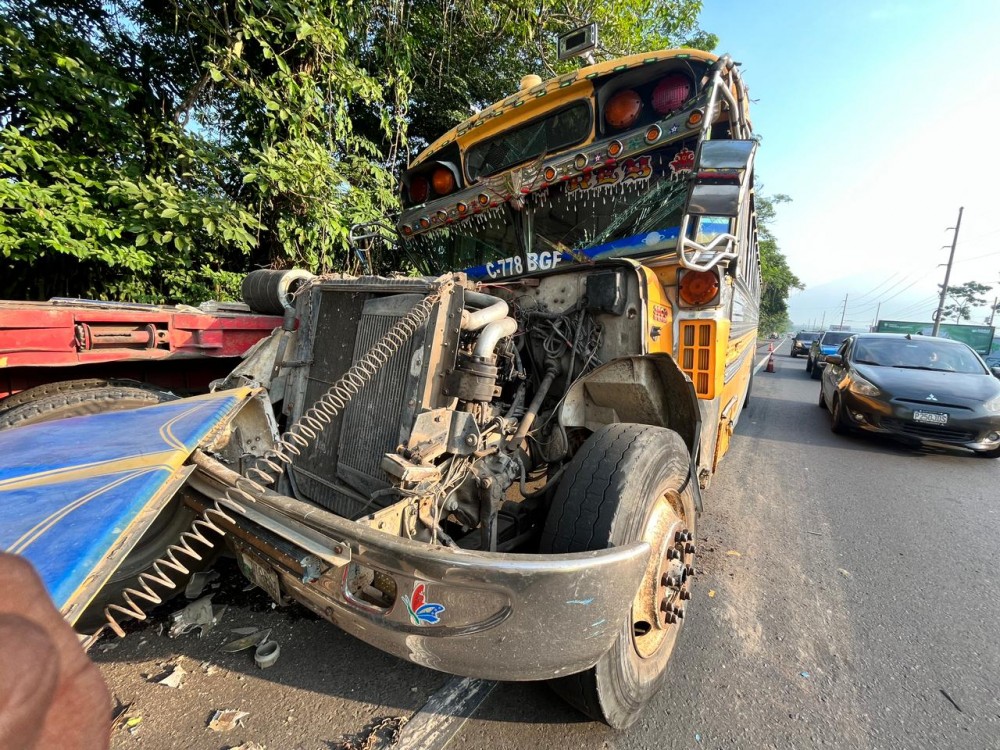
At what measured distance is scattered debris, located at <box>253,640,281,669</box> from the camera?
2.22m

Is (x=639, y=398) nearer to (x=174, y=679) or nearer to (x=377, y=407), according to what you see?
(x=377, y=407)

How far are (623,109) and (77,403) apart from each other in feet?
12.8

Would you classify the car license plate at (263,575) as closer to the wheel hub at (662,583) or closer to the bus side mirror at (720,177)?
the wheel hub at (662,583)

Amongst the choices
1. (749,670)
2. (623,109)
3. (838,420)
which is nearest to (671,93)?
(623,109)

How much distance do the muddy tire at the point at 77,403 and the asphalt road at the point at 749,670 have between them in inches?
52.1

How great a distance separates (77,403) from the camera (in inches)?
105

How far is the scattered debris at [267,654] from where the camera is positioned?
222cm

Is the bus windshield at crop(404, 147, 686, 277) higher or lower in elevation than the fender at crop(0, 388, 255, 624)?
higher

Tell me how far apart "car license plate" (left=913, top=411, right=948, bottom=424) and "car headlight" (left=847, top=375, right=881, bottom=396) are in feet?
1.69

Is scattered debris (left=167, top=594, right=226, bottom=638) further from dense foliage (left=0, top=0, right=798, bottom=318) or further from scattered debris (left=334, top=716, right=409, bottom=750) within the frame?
dense foliage (left=0, top=0, right=798, bottom=318)

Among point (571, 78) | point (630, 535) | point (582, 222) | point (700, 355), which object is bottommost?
point (630, 535)

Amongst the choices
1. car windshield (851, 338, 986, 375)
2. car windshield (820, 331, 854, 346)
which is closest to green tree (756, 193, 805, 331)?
car windshield (820, 331, 854, 346)

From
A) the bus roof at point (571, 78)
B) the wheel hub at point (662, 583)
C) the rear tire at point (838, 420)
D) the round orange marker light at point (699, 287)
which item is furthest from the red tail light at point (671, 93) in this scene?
the rear tire at point (838, 420)

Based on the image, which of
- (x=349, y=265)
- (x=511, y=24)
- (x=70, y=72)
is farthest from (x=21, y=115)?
(x=511, y=24)
